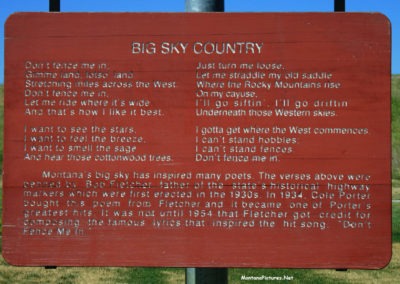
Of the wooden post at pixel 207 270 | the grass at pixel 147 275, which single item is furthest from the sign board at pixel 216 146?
the grass at pixel 147 275

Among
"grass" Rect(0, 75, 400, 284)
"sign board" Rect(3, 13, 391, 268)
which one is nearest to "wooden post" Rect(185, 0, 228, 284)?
"sign board" Rect(3, 13, 391, 268)

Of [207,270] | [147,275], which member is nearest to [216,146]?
[207,270]

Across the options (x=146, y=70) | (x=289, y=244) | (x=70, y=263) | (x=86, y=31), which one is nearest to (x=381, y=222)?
(x=289, y=244)

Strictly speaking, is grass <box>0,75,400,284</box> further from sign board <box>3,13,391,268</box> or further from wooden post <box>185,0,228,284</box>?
sign board <box>3,13,391,268</box>

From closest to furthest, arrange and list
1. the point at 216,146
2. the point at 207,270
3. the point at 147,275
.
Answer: the point at 216,146
the point at 207,270
the point at 147,275

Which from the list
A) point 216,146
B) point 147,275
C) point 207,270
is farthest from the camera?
point 147,275

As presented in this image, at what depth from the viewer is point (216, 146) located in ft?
13.7

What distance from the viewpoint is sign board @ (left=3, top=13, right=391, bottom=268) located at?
4.19 m

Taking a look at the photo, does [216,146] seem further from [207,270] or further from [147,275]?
[147,275]

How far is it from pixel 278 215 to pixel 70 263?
5.31ft

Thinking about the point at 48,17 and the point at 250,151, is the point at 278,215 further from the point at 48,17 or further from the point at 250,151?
the point at 48,17

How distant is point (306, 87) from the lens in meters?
4.20

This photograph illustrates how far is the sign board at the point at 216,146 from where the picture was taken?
13.7 ft

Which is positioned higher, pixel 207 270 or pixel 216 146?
pixel 216 146
